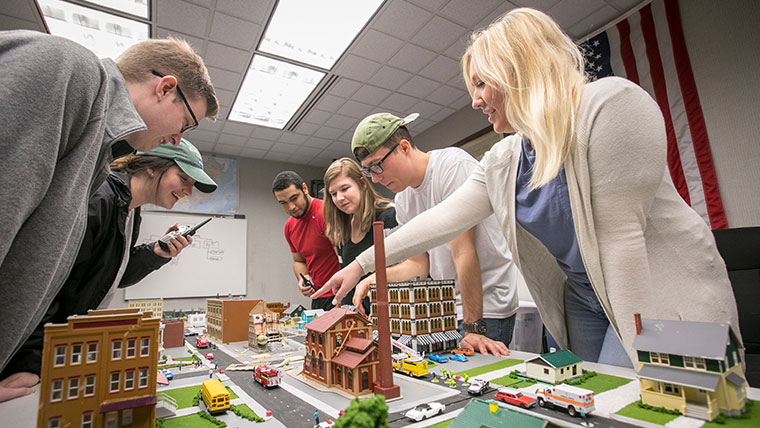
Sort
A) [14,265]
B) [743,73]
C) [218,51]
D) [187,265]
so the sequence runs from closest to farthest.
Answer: [14,265]
[743,73]
[218,51]
[187,265]

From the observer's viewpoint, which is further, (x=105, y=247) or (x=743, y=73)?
(x=743, y=73)

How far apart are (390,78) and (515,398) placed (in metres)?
4.36

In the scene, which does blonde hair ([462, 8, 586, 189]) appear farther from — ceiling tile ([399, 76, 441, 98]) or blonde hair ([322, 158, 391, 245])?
ceiling tile ([399, 76, 441, 98])

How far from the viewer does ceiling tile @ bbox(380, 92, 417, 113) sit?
515 cm

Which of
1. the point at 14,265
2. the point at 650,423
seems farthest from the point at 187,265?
the point at 650,423

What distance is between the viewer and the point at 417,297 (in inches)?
60.7

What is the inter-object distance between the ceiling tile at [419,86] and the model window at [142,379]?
A: 4516 millimetres

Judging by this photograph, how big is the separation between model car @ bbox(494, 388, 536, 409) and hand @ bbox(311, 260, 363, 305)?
0.61m

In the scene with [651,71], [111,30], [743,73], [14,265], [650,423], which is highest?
[111,30]

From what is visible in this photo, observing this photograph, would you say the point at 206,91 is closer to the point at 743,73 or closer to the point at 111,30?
the point at 111,30

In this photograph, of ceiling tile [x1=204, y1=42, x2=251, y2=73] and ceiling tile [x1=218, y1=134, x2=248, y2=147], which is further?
ceiling tile [x1=218, y1=134, x2=248, y2=147]

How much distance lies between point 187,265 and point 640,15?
710 centimetres

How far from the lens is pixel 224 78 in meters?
4.43

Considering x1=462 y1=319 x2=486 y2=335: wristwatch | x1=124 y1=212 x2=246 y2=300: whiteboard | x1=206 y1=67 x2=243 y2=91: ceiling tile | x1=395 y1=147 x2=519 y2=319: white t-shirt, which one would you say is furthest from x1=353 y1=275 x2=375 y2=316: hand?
x1=124 y1=212 x2=246 y2=300: whiteboard
